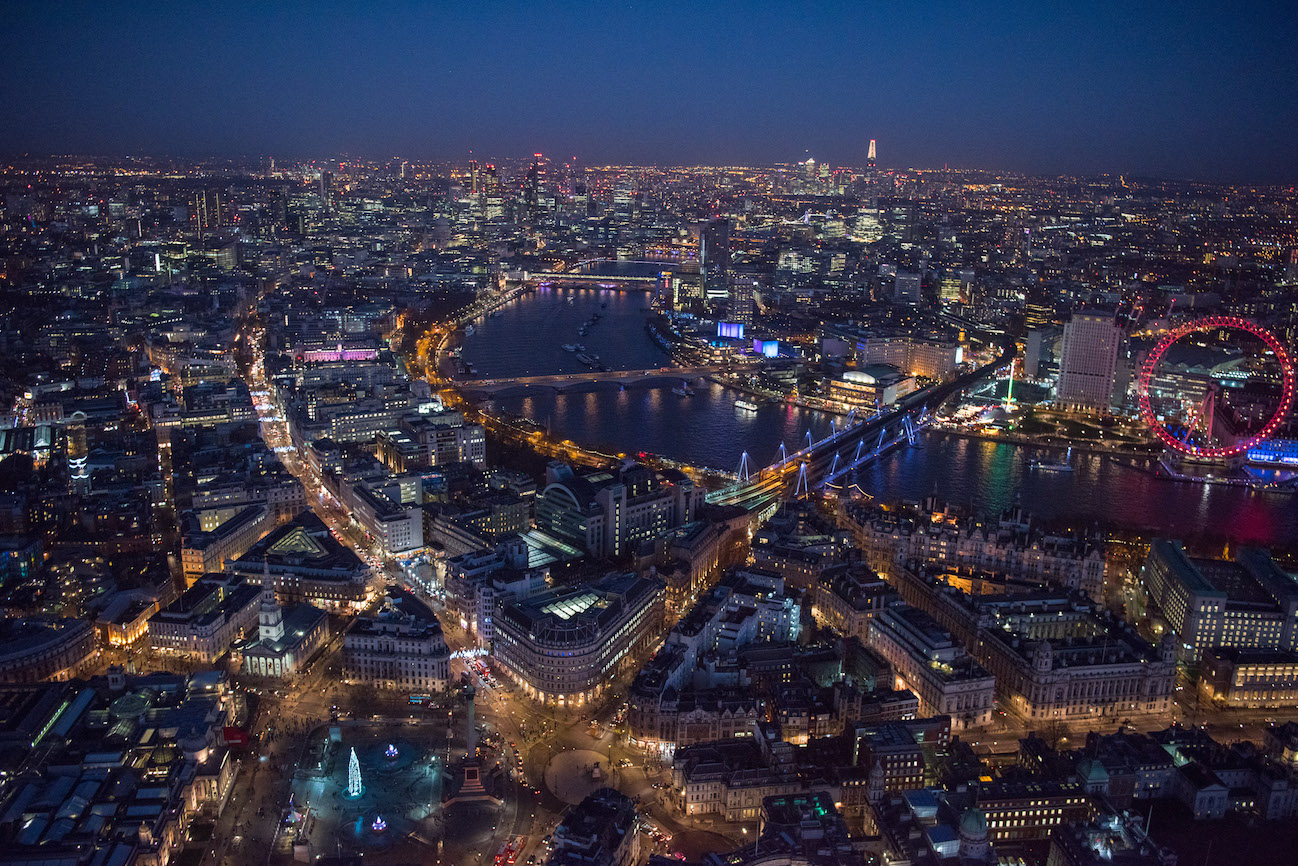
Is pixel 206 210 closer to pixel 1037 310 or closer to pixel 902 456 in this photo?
pixel 1037 310

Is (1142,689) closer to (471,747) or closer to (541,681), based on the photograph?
(541,681)

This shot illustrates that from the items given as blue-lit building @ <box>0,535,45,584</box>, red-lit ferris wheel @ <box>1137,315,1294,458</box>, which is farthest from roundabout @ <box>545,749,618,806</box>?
red-lit ferris wheel @ <box>1137,315,1294,458</box>

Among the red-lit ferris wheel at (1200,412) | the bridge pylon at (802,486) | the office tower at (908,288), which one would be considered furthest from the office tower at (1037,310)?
the bridge pylon at (802,486)

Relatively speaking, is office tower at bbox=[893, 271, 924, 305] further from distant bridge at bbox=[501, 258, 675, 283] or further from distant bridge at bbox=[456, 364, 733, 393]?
distant bridge at bbox=[456, 364, 733, 393]

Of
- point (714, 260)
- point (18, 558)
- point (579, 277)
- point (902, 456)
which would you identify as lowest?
point (902, 456)

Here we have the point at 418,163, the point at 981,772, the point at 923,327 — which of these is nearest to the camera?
the point at 981,772

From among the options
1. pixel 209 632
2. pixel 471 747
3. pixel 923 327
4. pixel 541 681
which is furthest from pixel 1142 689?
pixel 923 327

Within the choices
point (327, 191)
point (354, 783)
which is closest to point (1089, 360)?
point (354, 783)
